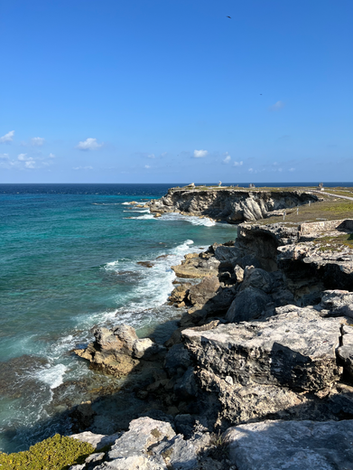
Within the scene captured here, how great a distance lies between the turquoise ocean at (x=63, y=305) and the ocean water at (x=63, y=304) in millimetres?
54

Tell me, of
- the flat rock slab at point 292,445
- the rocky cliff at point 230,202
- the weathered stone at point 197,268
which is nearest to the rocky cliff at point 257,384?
the flat rock slab at point 292,445

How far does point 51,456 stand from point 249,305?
13.0 metres

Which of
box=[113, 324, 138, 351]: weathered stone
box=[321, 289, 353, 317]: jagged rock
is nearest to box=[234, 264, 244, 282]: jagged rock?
box=[113, 324, 138, 351]: weathered stone

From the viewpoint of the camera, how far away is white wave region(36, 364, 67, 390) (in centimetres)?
1681

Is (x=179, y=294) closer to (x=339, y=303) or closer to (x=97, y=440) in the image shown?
(x=339, y=303)

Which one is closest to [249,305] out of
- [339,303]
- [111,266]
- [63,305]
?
[339,303]

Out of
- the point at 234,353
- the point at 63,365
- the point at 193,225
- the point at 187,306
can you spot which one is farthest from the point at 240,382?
the point at 193,225

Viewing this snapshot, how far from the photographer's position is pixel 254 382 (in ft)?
33.4

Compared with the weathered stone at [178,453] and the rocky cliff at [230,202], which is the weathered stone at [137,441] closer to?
the weathered stone at [178,453]

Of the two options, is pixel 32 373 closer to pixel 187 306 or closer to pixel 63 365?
pixel 63 365

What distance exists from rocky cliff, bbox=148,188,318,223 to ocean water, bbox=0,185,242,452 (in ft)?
50.6

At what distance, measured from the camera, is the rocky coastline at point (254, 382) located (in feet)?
24.4

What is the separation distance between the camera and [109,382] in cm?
1683

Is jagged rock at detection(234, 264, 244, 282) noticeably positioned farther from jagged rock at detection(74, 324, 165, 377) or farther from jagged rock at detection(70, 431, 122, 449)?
jagged rock at detection(70, 431, 122, 449)
